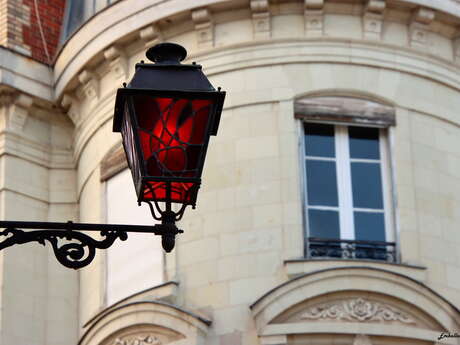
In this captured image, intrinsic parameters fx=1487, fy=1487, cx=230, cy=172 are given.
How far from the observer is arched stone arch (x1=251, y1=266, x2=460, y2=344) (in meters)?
17.8

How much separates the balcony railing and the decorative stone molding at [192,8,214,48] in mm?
3358

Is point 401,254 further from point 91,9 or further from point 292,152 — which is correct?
point 91,9

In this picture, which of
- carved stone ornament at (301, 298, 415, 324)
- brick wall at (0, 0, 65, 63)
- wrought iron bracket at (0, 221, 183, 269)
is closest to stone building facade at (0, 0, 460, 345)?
carved stone ornament at (301, 298, 415, 324)

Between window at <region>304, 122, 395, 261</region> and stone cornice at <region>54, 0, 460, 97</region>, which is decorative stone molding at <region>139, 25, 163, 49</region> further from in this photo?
window at <region>304, 122, 395, 261</region>

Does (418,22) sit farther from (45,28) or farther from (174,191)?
(174,191)

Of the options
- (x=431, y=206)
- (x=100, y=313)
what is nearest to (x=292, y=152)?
(x=431, y=206)

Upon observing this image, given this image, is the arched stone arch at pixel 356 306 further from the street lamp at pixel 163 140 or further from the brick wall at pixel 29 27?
the street lamp at pixel 163 140

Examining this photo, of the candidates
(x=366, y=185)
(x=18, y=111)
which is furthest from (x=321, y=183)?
(x=18, y=111)

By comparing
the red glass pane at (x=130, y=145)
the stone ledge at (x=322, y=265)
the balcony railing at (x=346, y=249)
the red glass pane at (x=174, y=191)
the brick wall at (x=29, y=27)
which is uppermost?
the brick wall at (x=29, y=27)

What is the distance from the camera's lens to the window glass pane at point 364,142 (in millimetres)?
19375

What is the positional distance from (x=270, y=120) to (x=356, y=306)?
114 inches

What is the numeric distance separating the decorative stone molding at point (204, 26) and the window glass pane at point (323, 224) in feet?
9.63

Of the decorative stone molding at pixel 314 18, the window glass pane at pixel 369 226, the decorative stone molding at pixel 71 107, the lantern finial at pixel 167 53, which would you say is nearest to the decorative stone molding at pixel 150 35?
the decorative stone molding at pixel 71 107

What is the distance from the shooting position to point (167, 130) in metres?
8.64
